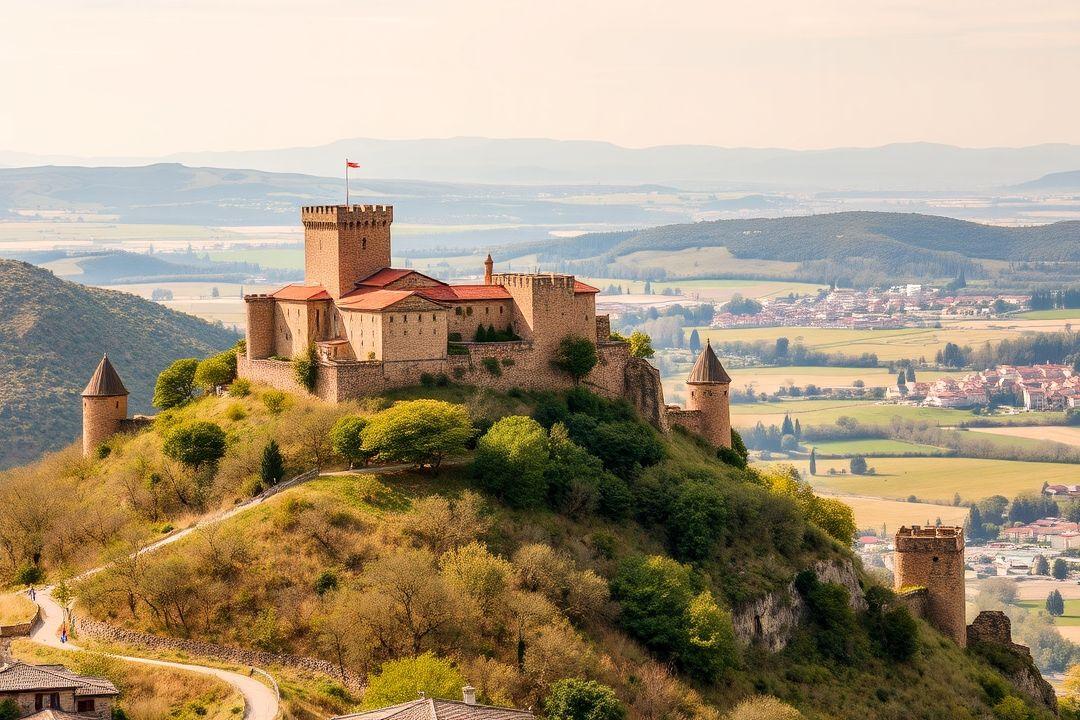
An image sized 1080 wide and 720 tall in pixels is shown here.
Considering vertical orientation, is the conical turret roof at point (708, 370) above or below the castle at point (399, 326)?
below

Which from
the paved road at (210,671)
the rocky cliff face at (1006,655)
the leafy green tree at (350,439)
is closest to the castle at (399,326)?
the leafy green tree at (350,439)

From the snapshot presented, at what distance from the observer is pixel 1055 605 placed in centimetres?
16838

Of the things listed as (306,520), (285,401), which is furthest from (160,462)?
(306,520)

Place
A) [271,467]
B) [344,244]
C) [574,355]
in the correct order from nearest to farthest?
[271,467]
[344,244]
[574,355]

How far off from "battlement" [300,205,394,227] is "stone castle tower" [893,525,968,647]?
3228 cm

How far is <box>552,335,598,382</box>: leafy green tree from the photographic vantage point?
85000 millimetres

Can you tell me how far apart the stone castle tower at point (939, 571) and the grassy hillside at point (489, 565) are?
2428 mm

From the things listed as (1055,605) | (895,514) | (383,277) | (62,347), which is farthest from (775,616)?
(895,514)

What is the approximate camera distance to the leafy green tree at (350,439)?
73.4 metres

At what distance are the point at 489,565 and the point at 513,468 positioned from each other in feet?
29.1

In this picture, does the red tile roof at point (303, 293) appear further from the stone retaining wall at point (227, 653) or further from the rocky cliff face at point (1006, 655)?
the rocky cliff face at point (1006, 655)

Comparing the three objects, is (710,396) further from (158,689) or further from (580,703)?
(158,689)

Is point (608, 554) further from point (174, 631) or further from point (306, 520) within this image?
point (174, 631)

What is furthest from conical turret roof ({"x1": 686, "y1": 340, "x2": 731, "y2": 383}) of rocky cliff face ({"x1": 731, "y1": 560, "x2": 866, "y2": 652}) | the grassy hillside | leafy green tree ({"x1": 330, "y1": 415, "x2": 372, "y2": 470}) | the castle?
leafy green tree ({"x1": 330, "y1": 415, "x2": 372, "y2": 470})
